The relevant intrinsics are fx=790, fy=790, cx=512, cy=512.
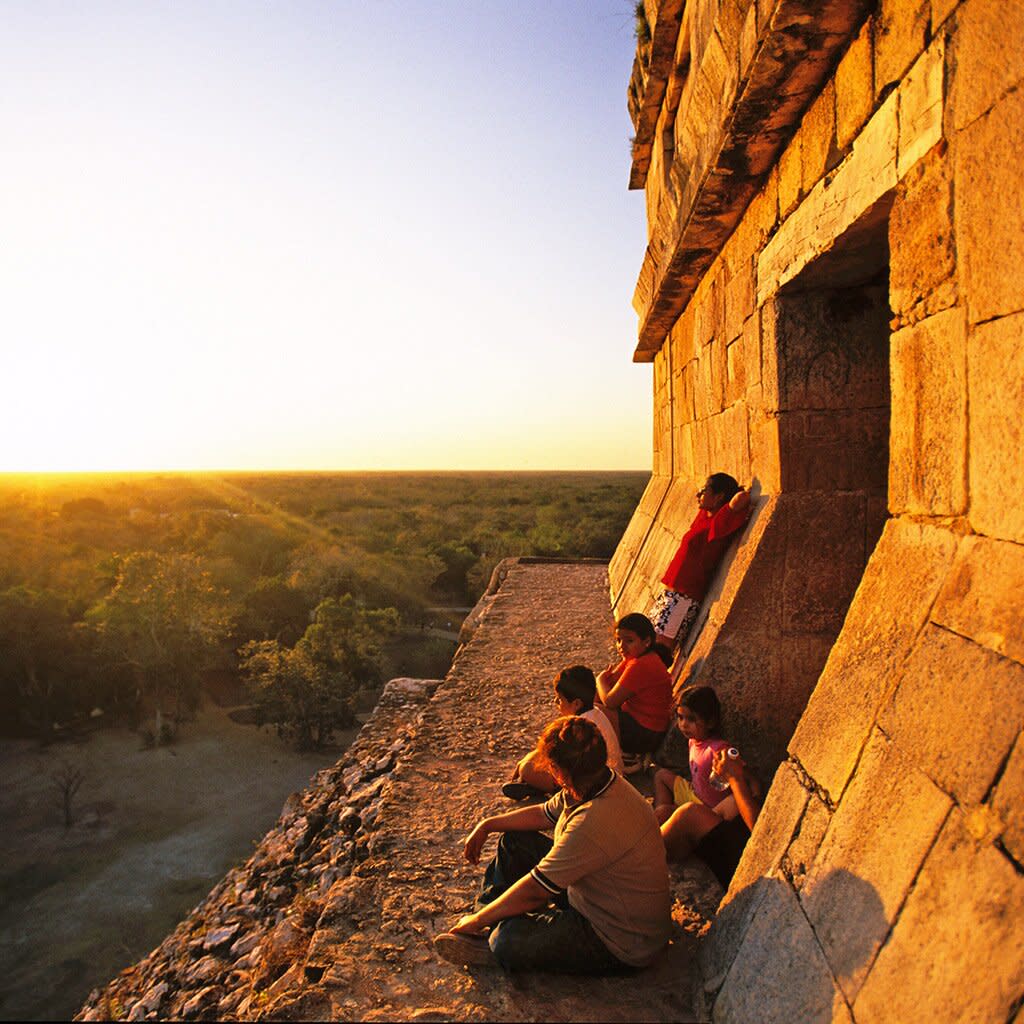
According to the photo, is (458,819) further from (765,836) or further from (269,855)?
(269,855)

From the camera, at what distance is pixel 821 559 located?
383 centimetres

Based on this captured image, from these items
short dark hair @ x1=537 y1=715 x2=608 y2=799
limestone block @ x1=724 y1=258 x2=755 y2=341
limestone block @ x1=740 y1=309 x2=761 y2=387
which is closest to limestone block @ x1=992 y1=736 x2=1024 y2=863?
short dark hair @ x1=537 y1=715 x2=608 y2=799

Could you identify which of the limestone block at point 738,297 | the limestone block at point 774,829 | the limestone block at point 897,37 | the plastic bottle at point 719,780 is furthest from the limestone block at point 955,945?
the limestone block at point 738,297

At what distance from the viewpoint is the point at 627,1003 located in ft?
8.16

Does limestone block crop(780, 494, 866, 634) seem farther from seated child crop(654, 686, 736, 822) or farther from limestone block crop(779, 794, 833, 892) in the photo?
limestone block crop(779, 794, 833, 892)

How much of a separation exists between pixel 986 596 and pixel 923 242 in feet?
3.58

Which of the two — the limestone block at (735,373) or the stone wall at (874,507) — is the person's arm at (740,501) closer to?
the stone wall at (874,507)

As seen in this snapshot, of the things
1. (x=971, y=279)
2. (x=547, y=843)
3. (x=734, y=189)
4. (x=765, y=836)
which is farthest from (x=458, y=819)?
(x=734, y=189)

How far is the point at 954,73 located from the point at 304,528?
37.1 metres

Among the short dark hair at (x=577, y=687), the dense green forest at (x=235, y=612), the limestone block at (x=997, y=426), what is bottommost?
the dense green forest at (x=235, y=612)

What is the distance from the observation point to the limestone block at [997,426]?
1.84 meters

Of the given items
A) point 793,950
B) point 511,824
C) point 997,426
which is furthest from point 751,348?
point 793,950

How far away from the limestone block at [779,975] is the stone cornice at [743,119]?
9.23 feet

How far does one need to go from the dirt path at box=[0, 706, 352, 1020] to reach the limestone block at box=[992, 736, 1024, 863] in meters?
10.5
